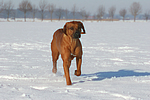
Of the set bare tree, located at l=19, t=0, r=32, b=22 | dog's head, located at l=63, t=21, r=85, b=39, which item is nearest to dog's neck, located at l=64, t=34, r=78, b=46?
dog's head, located at l=63, t=21, r=85, b=39

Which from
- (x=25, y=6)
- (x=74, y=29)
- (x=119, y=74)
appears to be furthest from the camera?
(x=25, y=6)

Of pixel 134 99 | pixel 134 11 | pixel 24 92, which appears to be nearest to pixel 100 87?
pixel 134 99

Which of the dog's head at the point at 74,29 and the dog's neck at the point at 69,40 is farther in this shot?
the dog's neck at the point at 69,40

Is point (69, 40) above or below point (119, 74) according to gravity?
above

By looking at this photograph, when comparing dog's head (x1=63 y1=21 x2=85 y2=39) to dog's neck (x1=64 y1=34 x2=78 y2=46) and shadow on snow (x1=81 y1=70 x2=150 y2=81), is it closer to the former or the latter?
dog's neck (x1=64 y1=34 x2=78 y2=46)

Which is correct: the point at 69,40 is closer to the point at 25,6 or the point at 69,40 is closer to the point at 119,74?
the point at 119,74

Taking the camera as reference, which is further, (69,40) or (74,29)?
(69,40)

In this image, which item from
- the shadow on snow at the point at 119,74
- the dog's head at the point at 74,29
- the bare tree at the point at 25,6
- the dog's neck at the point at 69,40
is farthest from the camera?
the bare tree at the point at 25,6

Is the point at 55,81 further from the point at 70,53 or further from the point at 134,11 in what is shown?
the point at 134,11

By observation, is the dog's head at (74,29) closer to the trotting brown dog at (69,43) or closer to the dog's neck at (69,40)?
the trotting brown dog at (69,43)

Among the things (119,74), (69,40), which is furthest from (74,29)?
(119,74)

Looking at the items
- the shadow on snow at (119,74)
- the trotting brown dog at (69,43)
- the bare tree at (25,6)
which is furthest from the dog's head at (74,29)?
the bare tree at (25,6)

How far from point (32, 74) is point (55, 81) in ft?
3.13

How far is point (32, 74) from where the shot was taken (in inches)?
225
